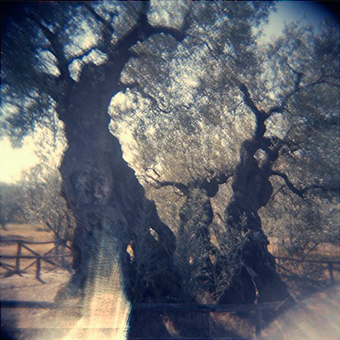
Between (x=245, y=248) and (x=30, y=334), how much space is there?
6.01 m

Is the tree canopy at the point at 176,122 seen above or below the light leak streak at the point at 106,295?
above

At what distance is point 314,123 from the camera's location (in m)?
8.75

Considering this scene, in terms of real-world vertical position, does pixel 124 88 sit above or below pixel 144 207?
above

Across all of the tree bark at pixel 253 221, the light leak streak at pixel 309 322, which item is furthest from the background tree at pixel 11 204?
the light leak streak at pixel 309 322

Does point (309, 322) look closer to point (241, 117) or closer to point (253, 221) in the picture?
point (253, 221)

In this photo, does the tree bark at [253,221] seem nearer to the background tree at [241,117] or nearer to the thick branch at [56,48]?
Answer: the background tree at [241,117]

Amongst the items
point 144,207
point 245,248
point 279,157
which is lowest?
point 245,248

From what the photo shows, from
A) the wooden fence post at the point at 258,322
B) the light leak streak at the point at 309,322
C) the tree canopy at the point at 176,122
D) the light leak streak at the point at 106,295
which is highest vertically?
the tree canopy at the point at 176,122

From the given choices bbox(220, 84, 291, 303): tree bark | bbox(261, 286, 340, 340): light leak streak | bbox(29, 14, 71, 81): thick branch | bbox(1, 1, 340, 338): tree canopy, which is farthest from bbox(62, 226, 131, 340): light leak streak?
bbox(29, 14, 71, 81): thick branch

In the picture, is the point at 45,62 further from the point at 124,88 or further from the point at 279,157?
the point at 279,157

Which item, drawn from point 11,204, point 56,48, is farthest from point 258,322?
point 11,204

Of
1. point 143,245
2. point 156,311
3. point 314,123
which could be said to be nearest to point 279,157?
point 314,123

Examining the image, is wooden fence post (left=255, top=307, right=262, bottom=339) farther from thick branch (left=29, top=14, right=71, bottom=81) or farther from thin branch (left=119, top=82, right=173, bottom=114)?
thick branch (left=29, top=14, right=71, bottom=81)

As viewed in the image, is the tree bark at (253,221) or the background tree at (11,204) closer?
the tree bark at (253,221)
